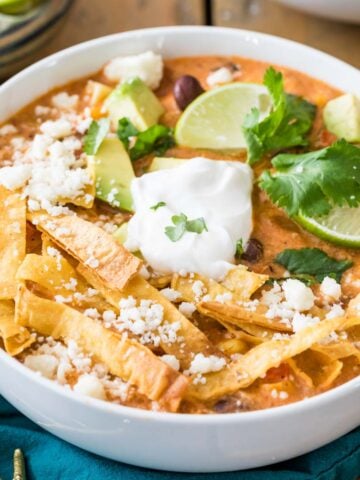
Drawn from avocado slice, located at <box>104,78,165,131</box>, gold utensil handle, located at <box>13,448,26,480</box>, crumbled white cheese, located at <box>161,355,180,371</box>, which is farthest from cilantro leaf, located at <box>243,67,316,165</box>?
gold utensil handle, located at <box>13,448,26,480</box>

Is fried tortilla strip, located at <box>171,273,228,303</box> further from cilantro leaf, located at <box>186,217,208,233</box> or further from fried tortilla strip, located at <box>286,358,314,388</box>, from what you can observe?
fried tortilla strip, located at <box>286,358,314,388</box>

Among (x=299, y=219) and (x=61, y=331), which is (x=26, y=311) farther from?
(x=299, y=219)

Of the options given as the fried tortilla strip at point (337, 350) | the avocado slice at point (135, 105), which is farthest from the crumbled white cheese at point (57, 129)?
the fried tortilla strip at point (337, 350)

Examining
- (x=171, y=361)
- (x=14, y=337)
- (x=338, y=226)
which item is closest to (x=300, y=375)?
(x=171, y=361)

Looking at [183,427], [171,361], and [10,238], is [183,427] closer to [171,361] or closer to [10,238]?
[171,361]

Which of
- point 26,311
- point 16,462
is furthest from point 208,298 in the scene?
point 16,462

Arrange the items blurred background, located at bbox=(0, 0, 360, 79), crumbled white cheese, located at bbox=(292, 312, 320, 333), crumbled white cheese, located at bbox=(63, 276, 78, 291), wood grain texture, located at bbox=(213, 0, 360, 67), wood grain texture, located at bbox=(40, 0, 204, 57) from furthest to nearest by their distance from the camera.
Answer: wood grain texture, located at bbox=(40, 0, 204, 57) → wood grain texture, located at bbox=(213, 0, 360, 67) → blurred background, located at bbox=(0, 0, 360, 79) → crumbled white cheese, located at bbox=(63, 276, 78, 291) → crumbled white cheese, located at bbox=(292, 312, 320, 333)
